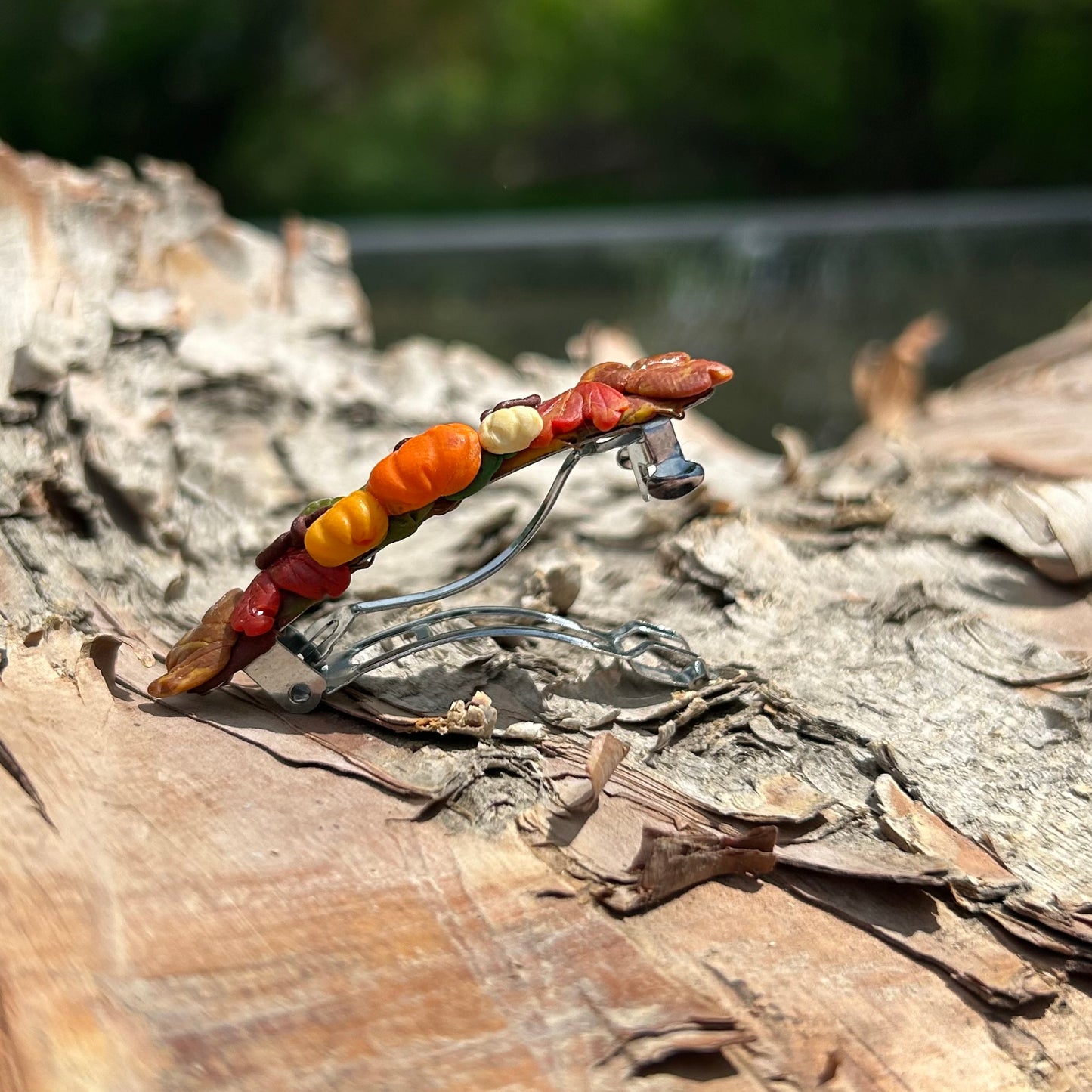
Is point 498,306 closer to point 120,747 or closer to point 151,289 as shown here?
point 151,289

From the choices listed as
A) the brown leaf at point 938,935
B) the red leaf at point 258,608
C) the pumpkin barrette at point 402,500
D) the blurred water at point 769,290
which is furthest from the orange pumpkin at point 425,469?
the blurred water at point 769,290

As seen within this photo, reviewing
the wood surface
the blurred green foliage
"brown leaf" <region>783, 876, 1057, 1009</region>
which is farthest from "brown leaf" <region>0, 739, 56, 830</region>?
the blurred green foliage

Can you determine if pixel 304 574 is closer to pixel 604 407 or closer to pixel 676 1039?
pixel 604 407

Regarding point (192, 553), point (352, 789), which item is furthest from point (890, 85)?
point (352, 789)

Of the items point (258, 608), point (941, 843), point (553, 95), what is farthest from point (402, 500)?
point (553, 95)

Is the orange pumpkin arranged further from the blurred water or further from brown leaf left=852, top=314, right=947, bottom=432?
the blurred water

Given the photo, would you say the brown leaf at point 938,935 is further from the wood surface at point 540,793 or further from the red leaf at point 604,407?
the red leaf at point 604,407


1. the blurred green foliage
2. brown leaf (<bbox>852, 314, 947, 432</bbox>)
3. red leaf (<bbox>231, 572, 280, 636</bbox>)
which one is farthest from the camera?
the blurred green foliage
